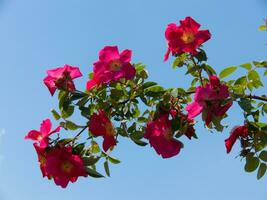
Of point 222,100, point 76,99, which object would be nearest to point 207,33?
point 222,100

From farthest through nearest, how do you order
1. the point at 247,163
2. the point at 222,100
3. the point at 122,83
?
the point at 122,83
the point at 247,163
the point at 222,100

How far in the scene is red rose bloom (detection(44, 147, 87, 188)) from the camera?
1.74 m

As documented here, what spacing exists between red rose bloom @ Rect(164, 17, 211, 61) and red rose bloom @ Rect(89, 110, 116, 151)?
31cm

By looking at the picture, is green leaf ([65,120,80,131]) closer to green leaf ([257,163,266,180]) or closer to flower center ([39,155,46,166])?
flower center ([39,155,46,166])

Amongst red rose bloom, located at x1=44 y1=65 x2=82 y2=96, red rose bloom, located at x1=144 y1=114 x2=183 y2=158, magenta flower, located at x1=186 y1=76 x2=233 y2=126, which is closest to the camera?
magenta flower, located at x1=186 y1=76 x2=233 y2=126

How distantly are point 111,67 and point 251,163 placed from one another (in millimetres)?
609

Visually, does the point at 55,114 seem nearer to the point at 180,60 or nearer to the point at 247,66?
the point at 180,60

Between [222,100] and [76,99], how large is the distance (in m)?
0.54

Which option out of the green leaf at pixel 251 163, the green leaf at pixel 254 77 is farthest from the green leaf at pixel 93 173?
the green leaf at pixel 254 77

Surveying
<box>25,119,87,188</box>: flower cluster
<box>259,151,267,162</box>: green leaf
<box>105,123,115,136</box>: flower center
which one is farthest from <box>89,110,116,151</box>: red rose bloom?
<box>259,151,267,162</box>: green leaf

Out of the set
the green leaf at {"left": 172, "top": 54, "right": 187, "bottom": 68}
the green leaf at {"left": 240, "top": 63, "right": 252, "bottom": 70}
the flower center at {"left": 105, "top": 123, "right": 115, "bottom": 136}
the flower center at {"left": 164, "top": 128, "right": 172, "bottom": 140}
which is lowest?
the flower center at {"left": 164, "top": 128, "right": 172, "bottom": 140}

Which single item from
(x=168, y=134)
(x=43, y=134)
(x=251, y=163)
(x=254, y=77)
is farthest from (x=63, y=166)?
(x=254, y=77)

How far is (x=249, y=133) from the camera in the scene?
1725 millimetres

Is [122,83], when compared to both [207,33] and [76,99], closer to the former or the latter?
[76,99]
